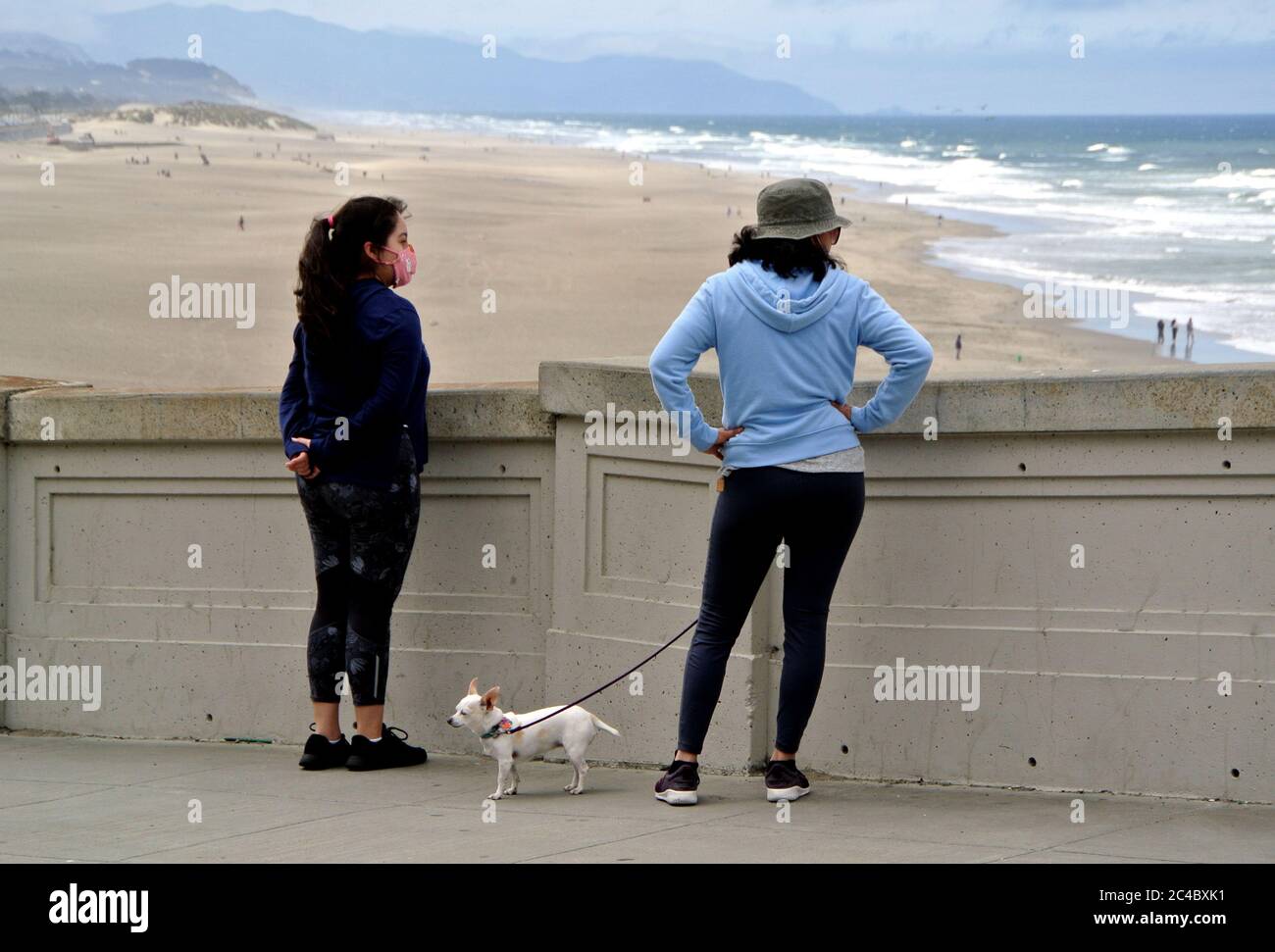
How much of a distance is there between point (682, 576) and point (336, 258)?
5.08 feet

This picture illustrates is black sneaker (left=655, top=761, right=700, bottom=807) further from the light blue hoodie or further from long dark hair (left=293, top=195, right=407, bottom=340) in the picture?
long dark hair (left=293, top=195, right=407, bottom=340)

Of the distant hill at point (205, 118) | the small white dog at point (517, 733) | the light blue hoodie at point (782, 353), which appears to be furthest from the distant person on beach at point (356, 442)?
the distant hill at point (205, 118)

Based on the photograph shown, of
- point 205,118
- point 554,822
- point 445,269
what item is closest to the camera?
point 554,822

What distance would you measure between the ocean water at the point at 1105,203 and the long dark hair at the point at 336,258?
2160 cm

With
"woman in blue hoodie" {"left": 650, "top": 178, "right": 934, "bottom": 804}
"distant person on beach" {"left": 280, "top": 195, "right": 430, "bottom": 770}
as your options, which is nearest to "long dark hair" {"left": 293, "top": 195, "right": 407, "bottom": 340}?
"distant person on beach" {"left": 280, "top": 195, "right": 430, "bottom": 770}

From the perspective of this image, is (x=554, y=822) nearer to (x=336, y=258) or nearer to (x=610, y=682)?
(x=610, y=682)

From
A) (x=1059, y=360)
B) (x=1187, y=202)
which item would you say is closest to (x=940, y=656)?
(x=1059, y=360)

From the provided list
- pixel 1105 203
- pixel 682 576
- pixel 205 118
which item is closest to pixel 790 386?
pixel 682 576

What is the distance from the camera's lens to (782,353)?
16.0ft

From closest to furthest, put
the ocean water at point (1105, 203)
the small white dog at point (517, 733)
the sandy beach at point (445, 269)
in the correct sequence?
the small white dog at point (517, 733) → the sandy beach at point (445, 269) → the ocean water at point (1105, 203)

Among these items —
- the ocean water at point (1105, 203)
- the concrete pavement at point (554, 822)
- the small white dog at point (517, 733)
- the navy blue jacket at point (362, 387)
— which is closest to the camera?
the concrete pavement at point (554, 822)

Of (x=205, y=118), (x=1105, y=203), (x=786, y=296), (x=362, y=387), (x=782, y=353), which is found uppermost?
(x=205, y=118)

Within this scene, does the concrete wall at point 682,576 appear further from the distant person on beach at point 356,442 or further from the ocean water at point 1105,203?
the ocean water at point 1105,203

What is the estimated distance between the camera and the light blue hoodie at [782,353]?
4852 millimetres
